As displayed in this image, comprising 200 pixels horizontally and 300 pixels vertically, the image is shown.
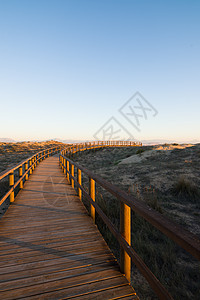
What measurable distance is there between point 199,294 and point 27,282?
2.69m

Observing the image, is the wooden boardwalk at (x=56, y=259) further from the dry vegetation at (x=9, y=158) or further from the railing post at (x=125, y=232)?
the dry vegetation at (x=9, y=158)

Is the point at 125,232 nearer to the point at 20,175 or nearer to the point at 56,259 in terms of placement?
the point at 56,259

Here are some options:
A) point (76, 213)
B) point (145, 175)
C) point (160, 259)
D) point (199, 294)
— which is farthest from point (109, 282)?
point (145, 175)

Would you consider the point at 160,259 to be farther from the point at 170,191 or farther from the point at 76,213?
the point at 170,191

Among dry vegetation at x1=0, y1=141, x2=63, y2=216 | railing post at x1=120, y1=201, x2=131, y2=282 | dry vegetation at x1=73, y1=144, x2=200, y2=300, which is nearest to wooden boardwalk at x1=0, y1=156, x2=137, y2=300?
railing post at x1=120, y1=201, x2=131, y2=282

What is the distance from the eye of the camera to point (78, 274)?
90.4 inches

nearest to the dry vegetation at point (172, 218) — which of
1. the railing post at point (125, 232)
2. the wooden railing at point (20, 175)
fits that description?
the railing post at point (125, 232)

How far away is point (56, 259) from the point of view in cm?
263

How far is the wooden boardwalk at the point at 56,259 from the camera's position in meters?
2.03

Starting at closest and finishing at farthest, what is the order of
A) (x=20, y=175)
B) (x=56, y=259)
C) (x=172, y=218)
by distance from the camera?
1. (x=56, y=259)
2. (x=172, y=218)
3. (x=20, y=175)

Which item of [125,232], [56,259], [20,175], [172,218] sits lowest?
[172,218]

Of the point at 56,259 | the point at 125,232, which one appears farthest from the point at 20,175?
the point at 125,232

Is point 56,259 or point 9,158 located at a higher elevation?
point 9,158

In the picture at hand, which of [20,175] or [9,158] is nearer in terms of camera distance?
[20,175]
